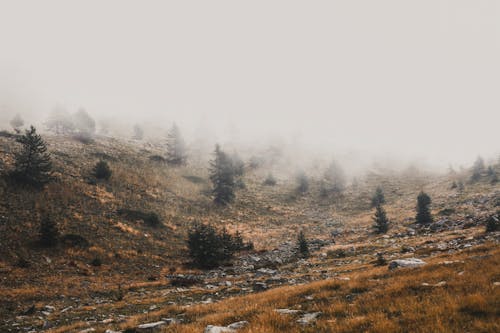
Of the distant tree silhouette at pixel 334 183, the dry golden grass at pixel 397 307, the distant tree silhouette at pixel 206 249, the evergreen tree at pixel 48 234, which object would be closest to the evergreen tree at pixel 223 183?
the distant tree silhouette at pixel 206 249

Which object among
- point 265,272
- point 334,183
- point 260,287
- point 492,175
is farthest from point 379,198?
point 260,287

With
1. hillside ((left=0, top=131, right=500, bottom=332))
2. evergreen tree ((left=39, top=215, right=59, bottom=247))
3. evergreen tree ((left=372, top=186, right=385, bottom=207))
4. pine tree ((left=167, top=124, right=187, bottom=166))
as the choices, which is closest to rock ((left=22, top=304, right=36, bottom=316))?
hillside ((left=0, top=131, right=500, bottom=332))

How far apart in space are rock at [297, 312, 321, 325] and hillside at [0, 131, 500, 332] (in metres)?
0.10

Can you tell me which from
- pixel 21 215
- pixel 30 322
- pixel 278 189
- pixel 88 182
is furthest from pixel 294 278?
pixel 278 189

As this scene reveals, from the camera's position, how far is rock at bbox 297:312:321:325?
23.1 ft

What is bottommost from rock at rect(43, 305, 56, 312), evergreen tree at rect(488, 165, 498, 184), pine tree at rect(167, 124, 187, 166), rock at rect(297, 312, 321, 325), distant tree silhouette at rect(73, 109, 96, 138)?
rock at rect(43, 305, 56, 312)

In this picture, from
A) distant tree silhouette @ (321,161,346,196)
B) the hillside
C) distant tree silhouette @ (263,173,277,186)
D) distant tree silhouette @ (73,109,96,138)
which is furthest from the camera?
distant tree silhouette @ (73,109,96,138)

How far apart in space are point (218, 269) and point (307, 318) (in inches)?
853

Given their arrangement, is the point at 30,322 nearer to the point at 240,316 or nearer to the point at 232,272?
the point at 240,316

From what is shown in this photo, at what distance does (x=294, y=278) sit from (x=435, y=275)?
10.7m

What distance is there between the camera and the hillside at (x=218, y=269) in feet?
24.6

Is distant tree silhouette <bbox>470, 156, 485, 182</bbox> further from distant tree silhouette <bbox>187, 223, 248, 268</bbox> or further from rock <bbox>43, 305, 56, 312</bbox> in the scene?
rock <bbox>43, 305, 56, 312</bbox>

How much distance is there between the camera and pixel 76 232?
1091 inches

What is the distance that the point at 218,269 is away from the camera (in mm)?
27422
